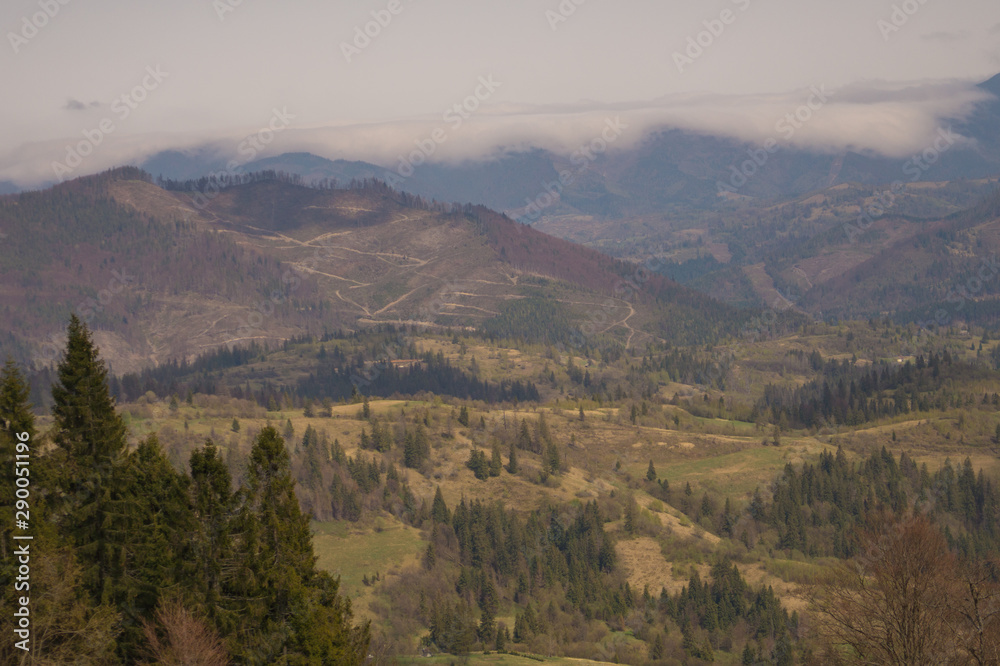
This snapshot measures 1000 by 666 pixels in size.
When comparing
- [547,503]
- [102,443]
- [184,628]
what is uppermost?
[102,443]

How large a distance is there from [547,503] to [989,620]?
14499 centimetres

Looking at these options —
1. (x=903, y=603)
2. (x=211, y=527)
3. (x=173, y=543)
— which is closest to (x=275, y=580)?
(x=211, y=527)

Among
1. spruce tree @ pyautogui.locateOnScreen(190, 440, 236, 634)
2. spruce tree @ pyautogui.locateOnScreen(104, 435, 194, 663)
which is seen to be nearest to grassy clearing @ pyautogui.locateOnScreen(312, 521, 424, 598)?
spruce tree @ pyautogui.locateOnScreen(104, 435, 194, 663)

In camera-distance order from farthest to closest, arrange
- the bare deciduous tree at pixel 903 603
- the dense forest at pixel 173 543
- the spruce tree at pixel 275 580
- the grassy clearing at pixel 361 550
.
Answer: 1. the grassy clearing at pixel 361 550
2. the bare deciduous tree at pixel 903 603
3. the spruce tree at pixel 275 580
4. the dense forest at pixel 173 543

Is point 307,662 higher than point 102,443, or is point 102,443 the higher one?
point 102,443

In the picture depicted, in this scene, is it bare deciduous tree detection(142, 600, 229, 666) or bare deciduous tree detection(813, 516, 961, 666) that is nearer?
bare deciduous tree detection(142, 600, 229, 666)

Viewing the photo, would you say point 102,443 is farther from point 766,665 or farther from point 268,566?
point 766,665

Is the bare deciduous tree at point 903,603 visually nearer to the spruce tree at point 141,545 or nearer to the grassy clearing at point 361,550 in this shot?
the spruce tree at point 141,545

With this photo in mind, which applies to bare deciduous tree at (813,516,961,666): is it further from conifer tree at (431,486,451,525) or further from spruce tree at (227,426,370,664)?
conifer tree at (431,486,451,525)

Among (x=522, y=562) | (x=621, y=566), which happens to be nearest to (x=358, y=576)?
(x=522, y=562)

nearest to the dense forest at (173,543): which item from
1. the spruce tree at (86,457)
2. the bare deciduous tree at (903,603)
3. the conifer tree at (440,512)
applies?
the spruce tree at (86,457)

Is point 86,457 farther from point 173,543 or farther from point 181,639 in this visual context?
point 181,639

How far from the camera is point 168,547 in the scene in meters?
47.0

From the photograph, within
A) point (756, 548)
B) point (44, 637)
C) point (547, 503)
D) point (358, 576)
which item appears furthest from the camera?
point (547, 503)
